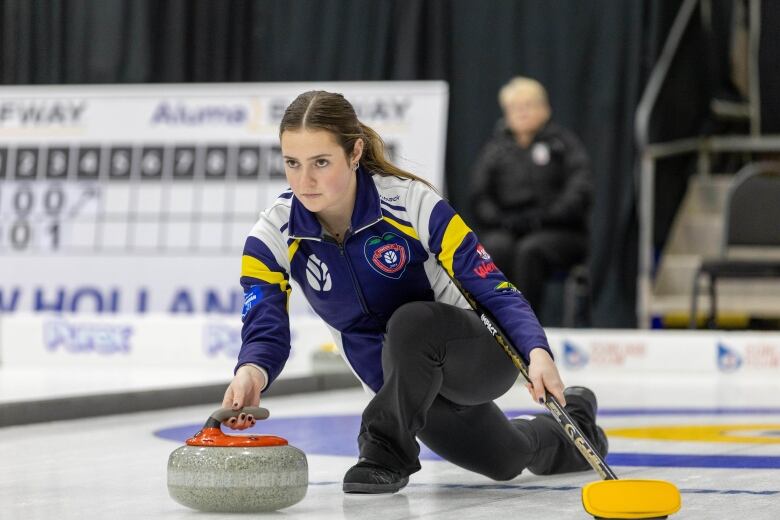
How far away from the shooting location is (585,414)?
8.38ft

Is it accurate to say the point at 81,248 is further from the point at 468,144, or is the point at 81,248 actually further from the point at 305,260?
the point at 305,260

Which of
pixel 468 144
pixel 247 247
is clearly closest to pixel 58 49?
pixel 468 144

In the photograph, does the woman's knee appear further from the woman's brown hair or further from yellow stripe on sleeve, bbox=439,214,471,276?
the woman's brown hair

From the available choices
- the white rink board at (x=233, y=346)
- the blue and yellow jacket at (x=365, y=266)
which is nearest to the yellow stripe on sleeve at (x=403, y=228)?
the blue and yellow jacket at (x=365, y=266)

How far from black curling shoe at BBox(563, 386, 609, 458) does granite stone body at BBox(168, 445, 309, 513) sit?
707 millimetres

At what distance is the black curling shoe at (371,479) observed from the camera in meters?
2.21

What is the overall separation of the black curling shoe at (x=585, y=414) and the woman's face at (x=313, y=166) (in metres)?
0.67

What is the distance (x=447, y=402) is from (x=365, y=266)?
30 centimetres

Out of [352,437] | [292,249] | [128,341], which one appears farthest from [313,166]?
[128,341]

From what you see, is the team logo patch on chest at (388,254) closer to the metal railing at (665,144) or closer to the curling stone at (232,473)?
the curling stone at (232,473)

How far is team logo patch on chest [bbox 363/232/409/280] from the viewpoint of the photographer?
89.1 inches

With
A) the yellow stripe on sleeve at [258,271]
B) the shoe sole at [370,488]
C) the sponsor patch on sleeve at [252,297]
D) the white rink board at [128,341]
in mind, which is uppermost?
the yellow stripe on sleeve at [258,271]

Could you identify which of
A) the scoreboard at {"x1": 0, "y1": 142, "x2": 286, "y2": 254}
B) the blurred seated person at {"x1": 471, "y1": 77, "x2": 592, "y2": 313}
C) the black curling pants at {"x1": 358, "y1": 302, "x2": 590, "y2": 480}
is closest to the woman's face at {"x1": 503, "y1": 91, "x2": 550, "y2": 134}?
the blurred seated person at {"x1": 471, "y1": 77, "x2": 592, "y2": 313}

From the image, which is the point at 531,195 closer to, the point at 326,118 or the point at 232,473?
the point at 326,118
